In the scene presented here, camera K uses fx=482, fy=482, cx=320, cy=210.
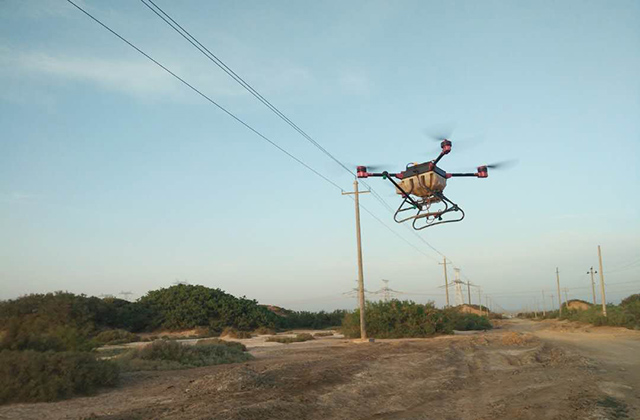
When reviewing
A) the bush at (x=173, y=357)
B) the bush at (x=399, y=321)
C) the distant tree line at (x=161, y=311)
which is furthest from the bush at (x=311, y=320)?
the bush at (x=173, y=357)

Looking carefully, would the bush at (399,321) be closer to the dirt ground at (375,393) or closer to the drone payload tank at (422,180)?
the dirt ground at (375,393)

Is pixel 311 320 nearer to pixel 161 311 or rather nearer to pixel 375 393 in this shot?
pixel 161 311

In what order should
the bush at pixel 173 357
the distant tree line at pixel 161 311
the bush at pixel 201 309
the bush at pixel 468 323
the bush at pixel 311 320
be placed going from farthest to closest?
1. the bush at pixel 311 320
2. the bush at pixel 468 323
3. the bush at pixel 201 309
4. the distant tree line at pixel 161 311
5. the bush at pixel 173 357

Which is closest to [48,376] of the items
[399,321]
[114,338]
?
[114,338]

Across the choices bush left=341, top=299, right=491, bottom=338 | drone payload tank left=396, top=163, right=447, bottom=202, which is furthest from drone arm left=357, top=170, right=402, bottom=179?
bush left=341, top=299, right=491, bottom=338

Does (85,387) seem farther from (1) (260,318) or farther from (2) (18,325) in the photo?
(1) (260,318)
